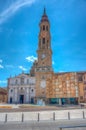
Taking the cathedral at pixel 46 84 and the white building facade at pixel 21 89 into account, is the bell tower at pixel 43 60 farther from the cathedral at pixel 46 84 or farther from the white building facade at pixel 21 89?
the white building facade at pixel 21 89

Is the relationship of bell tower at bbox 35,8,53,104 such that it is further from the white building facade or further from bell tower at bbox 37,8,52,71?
the white building facade

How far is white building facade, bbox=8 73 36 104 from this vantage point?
61.5 meters

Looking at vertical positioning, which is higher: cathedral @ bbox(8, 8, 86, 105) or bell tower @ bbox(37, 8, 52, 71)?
bell tower @ bbox(37, 8, 52, 71)

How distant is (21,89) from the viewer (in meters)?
63.7

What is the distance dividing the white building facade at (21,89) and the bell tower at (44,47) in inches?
385

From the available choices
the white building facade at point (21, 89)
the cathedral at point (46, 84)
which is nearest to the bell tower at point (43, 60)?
the cathedral at point (46, 84)

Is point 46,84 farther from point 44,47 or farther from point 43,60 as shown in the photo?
point 44,47

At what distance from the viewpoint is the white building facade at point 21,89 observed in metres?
61.5

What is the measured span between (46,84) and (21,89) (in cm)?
1333

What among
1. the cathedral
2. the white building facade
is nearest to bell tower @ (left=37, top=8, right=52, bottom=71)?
the cathedral

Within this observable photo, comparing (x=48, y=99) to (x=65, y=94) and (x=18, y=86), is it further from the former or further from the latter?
(x=18, y=86)

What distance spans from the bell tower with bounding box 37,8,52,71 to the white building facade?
9783 millimetres

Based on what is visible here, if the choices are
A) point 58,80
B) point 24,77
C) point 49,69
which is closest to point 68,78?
point 58,80

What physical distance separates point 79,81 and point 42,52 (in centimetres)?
1926
